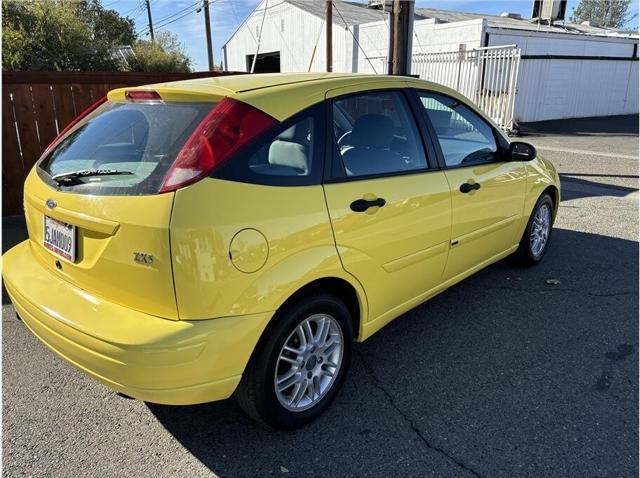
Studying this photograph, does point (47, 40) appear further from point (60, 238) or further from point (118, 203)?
point (118, 203)

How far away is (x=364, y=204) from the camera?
256 centimetres

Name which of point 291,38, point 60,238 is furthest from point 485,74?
point 60,238

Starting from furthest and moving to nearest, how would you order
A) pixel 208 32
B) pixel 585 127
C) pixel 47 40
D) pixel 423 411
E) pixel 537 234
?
pixel 208 32 → pixel 585 127 → pixel 47 40 → pixel 537 234 → pixel 423 411

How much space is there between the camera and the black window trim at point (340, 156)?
2.47 m

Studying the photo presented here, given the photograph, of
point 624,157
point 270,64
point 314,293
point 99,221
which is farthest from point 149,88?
point 270,64

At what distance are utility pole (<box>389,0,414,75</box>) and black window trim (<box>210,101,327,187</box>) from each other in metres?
5.43

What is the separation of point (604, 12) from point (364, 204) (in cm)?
8107

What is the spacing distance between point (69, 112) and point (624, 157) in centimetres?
1122

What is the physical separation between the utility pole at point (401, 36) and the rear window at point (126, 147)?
18.2 ft

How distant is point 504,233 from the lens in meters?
3.95

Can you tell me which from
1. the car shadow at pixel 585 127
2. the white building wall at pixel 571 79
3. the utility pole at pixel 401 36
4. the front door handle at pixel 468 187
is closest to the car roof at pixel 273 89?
the front door handle at pixel 468 187

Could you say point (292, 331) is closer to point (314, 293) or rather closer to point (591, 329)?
point (314, 293)

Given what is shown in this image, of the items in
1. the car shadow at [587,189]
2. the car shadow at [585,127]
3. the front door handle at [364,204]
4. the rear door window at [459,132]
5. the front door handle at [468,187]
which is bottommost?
the car shadow at [585,127]

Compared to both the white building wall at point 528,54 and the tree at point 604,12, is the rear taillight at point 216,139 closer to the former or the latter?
the white building wall at point 528,54
